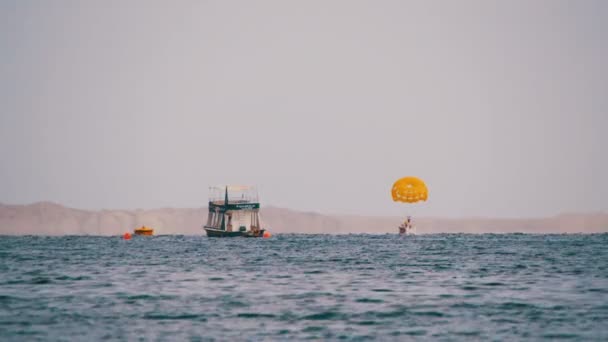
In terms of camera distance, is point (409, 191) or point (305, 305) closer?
point (305, 305)

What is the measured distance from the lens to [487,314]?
35.2 m

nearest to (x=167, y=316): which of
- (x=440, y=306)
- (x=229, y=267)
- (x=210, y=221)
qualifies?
(x=440, y=306)

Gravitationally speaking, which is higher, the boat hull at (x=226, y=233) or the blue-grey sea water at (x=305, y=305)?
the boat hull at (x=226, y=233)

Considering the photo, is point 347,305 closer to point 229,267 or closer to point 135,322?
point 135,322

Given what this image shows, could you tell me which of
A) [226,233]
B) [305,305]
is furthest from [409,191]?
[305,305]

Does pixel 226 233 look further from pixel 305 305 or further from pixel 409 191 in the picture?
pixel 305 305

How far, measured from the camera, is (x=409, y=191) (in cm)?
16925

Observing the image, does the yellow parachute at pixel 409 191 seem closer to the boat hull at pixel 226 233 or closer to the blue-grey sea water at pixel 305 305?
the boat hull at pixel 226 233

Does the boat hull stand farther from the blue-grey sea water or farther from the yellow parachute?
the blue-grey sea water

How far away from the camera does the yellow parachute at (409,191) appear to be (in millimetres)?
168875

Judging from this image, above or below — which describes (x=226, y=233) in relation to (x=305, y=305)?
Result: above

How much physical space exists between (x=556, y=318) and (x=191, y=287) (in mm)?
23022

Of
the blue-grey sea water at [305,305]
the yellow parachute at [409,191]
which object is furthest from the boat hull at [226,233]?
the blue-grey sea water at [305,305]

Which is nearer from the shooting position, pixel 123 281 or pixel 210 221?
pixel 123 281
